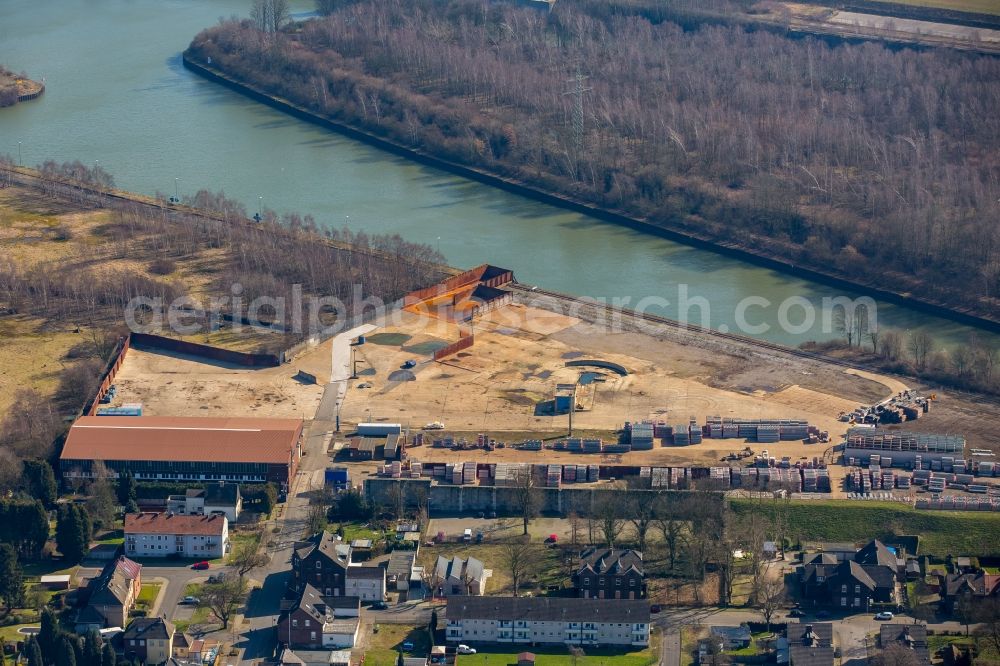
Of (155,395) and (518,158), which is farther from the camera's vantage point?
(518,158)

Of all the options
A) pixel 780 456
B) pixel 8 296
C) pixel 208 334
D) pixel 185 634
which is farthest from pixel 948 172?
pixel 185 634

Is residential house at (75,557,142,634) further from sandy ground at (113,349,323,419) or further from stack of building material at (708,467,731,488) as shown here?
stack of building material at (708,467,731,488)

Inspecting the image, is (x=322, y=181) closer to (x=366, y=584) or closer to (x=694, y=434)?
(x=694, y=434)

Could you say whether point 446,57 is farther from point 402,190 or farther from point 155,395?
point 155,395

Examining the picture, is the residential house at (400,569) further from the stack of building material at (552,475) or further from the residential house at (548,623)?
the stack of building material at (552,475)

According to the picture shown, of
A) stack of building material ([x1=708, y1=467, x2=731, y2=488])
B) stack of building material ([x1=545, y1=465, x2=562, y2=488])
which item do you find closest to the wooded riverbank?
stack of building material ([x1=708, y1=467, x2=731, y2=488])

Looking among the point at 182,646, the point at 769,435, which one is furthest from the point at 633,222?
the point at 182,646

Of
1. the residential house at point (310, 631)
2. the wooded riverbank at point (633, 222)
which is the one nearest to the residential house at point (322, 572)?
the residential house at point (310, 631)
